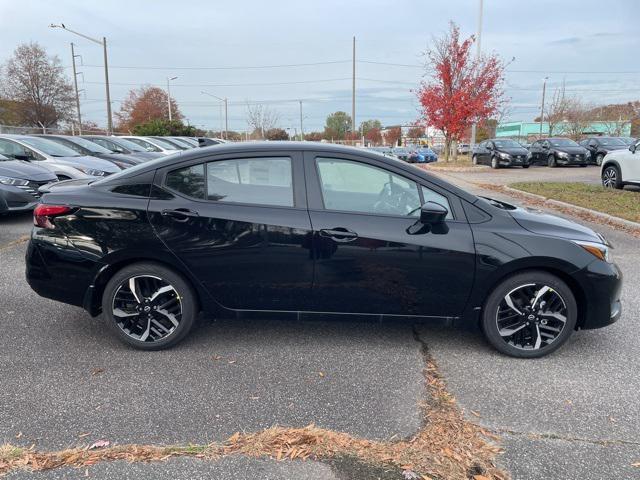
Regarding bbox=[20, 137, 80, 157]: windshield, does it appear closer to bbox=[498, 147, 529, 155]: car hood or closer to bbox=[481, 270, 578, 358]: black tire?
bbox=[481, 270, 578, 358]: black tire

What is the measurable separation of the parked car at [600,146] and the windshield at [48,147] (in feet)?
71.6

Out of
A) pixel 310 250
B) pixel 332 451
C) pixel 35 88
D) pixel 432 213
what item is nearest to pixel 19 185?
pixel 310 250

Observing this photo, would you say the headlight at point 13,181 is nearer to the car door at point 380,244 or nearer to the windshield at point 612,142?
the car door at point 380,244

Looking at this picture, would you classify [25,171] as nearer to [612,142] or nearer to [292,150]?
[292,150]

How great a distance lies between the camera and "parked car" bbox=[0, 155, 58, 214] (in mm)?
8461

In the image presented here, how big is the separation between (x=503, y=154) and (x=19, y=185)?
20628 millimetres

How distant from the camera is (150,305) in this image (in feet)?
12.1

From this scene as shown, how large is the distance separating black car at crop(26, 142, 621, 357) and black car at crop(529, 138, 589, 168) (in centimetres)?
2171

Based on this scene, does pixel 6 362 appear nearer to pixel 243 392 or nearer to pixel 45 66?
pixel 243 392

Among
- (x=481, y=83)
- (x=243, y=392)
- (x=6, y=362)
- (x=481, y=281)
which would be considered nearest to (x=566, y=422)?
(x=481, y=281)

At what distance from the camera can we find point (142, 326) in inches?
147

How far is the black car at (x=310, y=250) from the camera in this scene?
3518mm

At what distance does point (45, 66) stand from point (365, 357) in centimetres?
5523

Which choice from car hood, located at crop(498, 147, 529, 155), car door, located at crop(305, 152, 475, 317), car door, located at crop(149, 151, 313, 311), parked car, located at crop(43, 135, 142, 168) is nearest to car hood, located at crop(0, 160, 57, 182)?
parked car, located at crop(43, 135, 142, 168)
